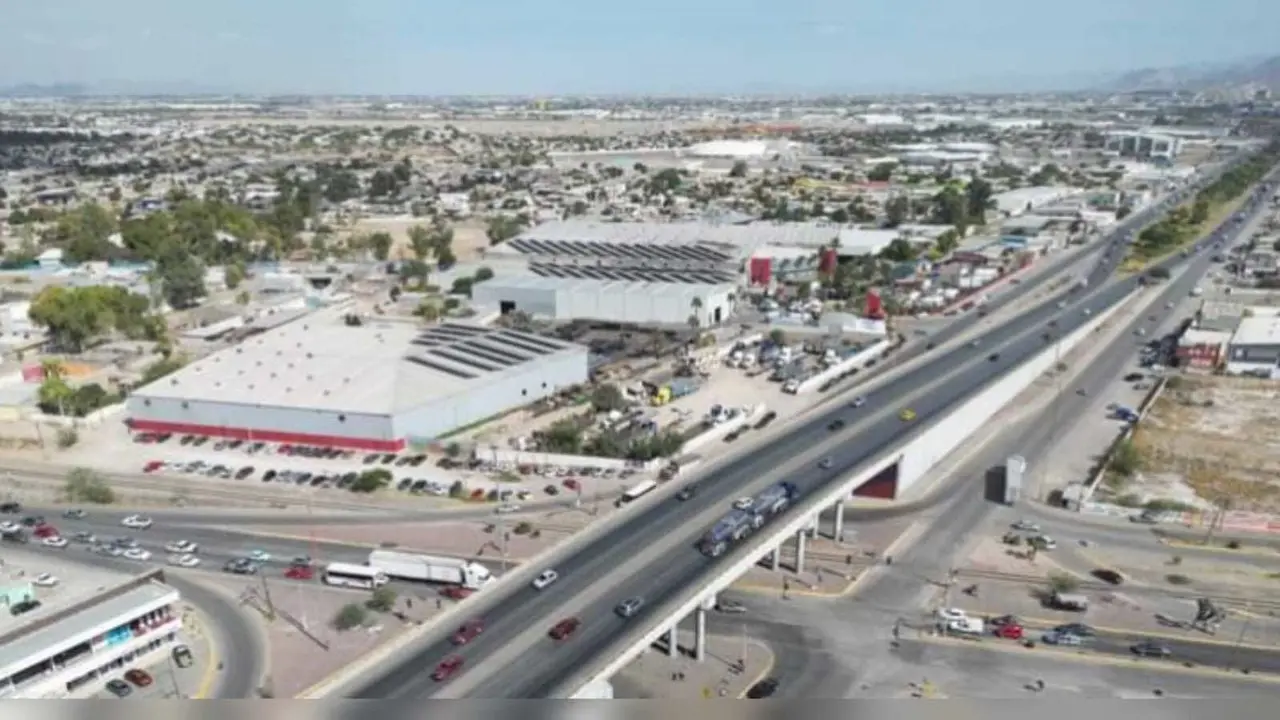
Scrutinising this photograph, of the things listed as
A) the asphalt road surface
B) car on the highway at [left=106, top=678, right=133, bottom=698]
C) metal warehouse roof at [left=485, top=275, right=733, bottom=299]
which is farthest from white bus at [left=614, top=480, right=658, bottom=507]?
metal warehouse roof at [left=485, top=275, right=733, bottom=299]

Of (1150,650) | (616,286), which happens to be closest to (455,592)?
(1150,650)

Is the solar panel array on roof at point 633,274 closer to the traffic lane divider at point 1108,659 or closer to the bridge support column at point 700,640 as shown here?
the traffic lane divider at point 1108,659

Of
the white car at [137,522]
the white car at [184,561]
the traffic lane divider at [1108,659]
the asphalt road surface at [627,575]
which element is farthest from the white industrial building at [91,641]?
the traffic lane divider at [1108,659]

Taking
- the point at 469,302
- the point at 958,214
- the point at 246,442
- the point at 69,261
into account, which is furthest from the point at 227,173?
the point at 246,442

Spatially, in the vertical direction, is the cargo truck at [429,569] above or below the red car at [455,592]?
above

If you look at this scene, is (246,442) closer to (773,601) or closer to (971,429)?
(773,601)

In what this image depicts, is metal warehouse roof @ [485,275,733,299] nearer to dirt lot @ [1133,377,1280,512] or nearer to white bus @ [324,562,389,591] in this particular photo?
dirt lot @ [1133,377,1280,512]
